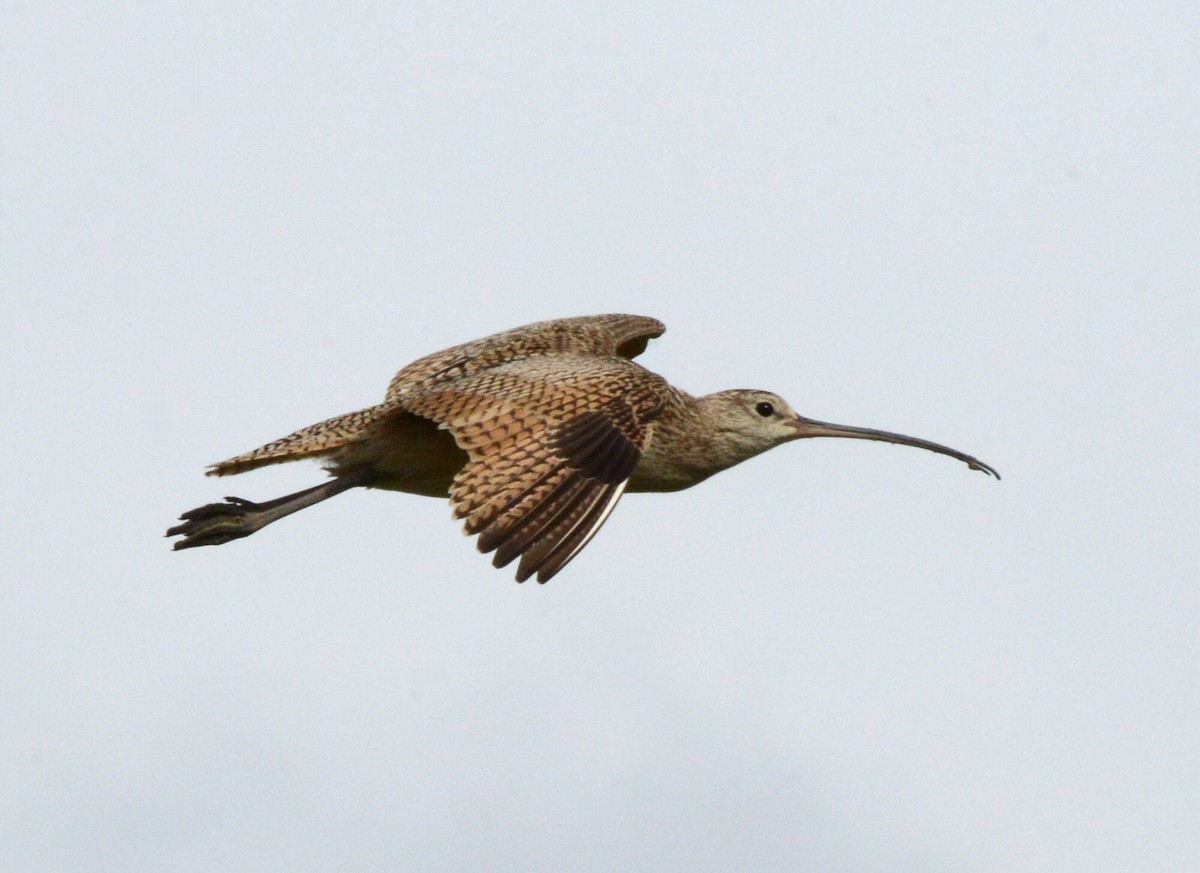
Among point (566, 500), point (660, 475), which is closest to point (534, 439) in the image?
point (566, 500)

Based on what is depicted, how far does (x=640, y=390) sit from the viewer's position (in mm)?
17766

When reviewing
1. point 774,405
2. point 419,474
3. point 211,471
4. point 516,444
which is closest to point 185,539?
point 211,471

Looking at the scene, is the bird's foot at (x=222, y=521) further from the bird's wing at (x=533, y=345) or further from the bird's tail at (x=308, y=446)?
the bird's wing at (x=533, y=345)

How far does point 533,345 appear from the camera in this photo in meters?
20.2


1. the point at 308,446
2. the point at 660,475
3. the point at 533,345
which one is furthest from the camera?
the point at 533,345

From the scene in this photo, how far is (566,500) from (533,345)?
4739 mm

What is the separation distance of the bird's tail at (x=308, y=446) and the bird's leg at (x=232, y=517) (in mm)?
436

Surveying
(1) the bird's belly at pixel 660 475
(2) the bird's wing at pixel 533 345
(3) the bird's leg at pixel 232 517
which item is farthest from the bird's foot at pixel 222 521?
(1) the bird's belly at pixel 660 475

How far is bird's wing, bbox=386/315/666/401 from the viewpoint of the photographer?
19750 millimetres

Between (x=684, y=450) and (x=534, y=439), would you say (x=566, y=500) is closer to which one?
(x=534, y=439)

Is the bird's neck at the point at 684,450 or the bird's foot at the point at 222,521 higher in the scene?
the bird's neck at the point at 684,450

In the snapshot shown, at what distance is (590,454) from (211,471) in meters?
3.72

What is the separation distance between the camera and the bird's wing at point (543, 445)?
15289mm

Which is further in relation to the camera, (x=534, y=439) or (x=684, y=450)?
(x=684, y=450)
